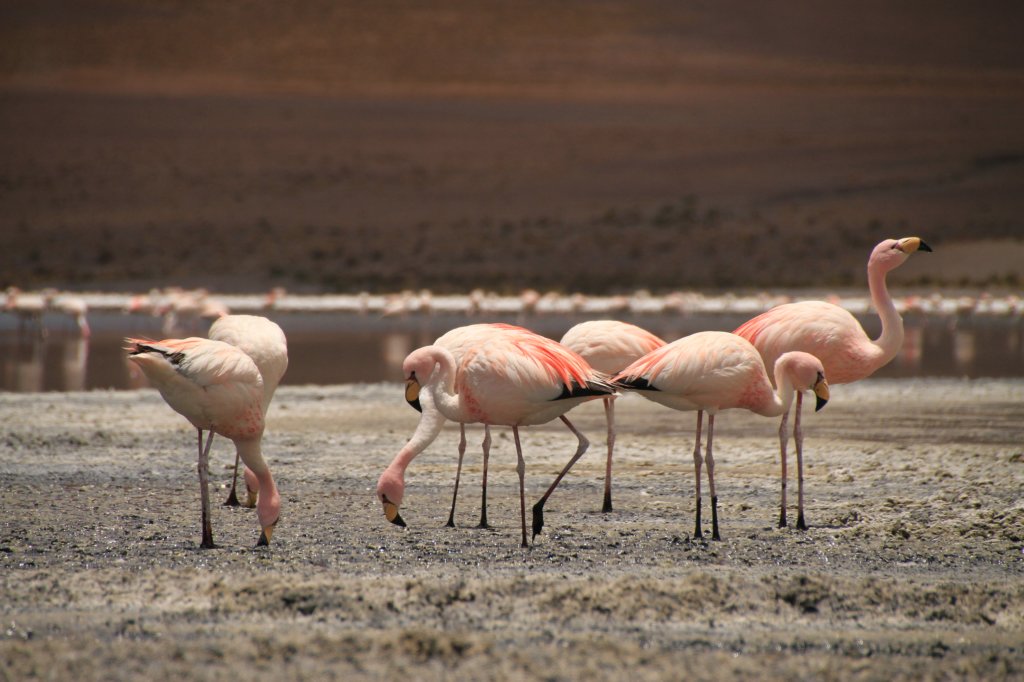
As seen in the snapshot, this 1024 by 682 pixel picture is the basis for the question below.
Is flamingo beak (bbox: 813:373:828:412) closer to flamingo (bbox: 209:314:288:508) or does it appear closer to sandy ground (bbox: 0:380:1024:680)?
sandy ground (bbox: 0:380:1024:680)

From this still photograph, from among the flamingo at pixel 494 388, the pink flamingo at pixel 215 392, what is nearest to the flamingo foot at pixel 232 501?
the pink flamingo at pixel 215 392

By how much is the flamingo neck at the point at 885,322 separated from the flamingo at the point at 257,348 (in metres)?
3.64

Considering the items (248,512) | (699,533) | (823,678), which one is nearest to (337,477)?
(248,512)

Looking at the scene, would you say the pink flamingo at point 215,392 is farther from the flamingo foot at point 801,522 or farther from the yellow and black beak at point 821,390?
the yellow and black beak at point 821,390

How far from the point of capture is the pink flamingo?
20.8 feet

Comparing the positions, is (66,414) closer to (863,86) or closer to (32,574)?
(32,574)

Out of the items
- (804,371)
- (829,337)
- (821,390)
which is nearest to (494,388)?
(804,371)

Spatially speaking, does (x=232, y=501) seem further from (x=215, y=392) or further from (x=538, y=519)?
(x=538, y=519)

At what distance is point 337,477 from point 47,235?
5242 centimetres

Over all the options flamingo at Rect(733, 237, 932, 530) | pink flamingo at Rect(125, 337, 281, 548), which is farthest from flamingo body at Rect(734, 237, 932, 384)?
pink flamingo at Rect(125, 337, 281, 548)

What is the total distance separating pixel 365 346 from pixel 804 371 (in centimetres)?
1468

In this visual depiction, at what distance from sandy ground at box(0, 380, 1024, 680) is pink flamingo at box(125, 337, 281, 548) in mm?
289

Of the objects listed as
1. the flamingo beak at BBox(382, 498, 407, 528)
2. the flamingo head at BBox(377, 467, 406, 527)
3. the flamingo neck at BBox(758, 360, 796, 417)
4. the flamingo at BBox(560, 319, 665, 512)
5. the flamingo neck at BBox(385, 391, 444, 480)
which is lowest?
the flamingo beak at BBox(382, 498, 407, 528)

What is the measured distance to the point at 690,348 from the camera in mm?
6855
